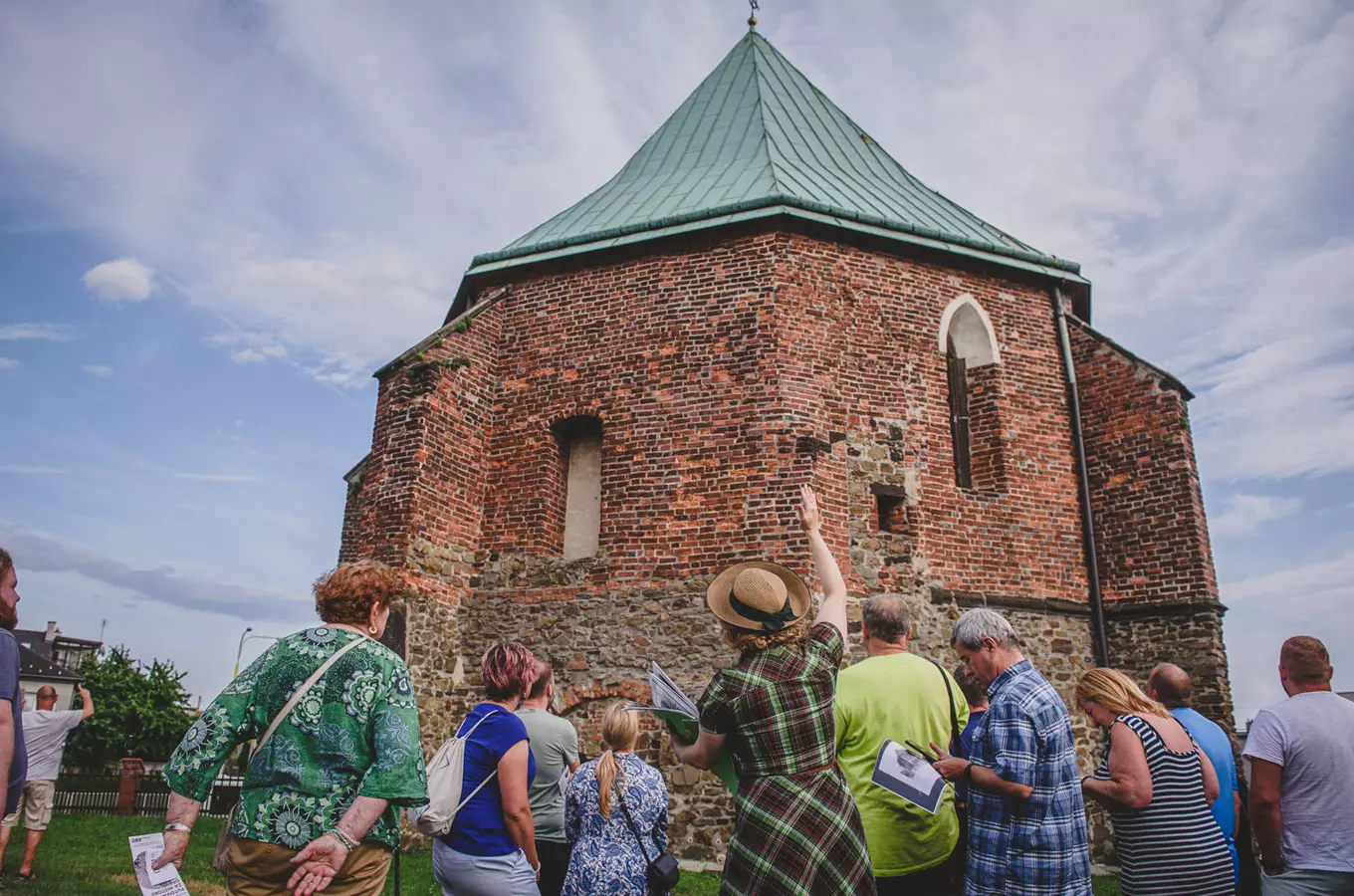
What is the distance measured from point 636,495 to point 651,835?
5.89 metres

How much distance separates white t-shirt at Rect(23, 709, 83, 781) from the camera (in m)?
6.64

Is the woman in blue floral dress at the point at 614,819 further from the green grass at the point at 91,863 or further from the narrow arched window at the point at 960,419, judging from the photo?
the narrow arched window at the point at 960,419

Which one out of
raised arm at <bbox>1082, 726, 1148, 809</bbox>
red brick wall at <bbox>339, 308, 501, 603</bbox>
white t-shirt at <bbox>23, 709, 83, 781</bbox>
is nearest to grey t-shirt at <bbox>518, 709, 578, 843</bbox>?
raised arm at <bbox>1082, 726, 1148, 809</bbox>

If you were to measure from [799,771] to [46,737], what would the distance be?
20.9 ft

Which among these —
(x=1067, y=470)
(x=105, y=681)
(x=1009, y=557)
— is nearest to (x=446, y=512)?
(x=1009, y=557)

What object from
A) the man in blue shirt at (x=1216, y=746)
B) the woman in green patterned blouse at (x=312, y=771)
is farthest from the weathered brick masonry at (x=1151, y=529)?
the woman in green patterned blouse at (x=312, y=771)

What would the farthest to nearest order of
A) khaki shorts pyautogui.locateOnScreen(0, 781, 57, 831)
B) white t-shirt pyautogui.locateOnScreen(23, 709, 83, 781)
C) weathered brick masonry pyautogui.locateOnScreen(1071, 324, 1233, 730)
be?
weathered brick masonry pyautogui.locateOnScreen(1071, 324, 1233, 730), khaki shorts pyautogui.locateOnScreen(0, 781, 57, 831), white t-shirt pyautogui.locateOnScreen(23, 709, 83, 781)

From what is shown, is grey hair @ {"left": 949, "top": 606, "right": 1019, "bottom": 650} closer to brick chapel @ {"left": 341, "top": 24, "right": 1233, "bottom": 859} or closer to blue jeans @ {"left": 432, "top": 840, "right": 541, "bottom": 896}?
blue jeans @ {"left": 432, "top": 840, "right": 541, "bottom": 896}

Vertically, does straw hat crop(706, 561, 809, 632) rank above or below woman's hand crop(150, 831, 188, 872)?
above

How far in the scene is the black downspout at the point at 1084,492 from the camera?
33.0 ft

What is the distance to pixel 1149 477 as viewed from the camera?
10.3 m

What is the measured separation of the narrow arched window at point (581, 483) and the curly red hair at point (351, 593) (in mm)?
7085

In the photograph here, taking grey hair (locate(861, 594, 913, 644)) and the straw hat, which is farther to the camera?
grey hair (locate(861, 594, 913, 644))

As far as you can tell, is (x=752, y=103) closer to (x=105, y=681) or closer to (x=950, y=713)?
(x=950, y=713)
